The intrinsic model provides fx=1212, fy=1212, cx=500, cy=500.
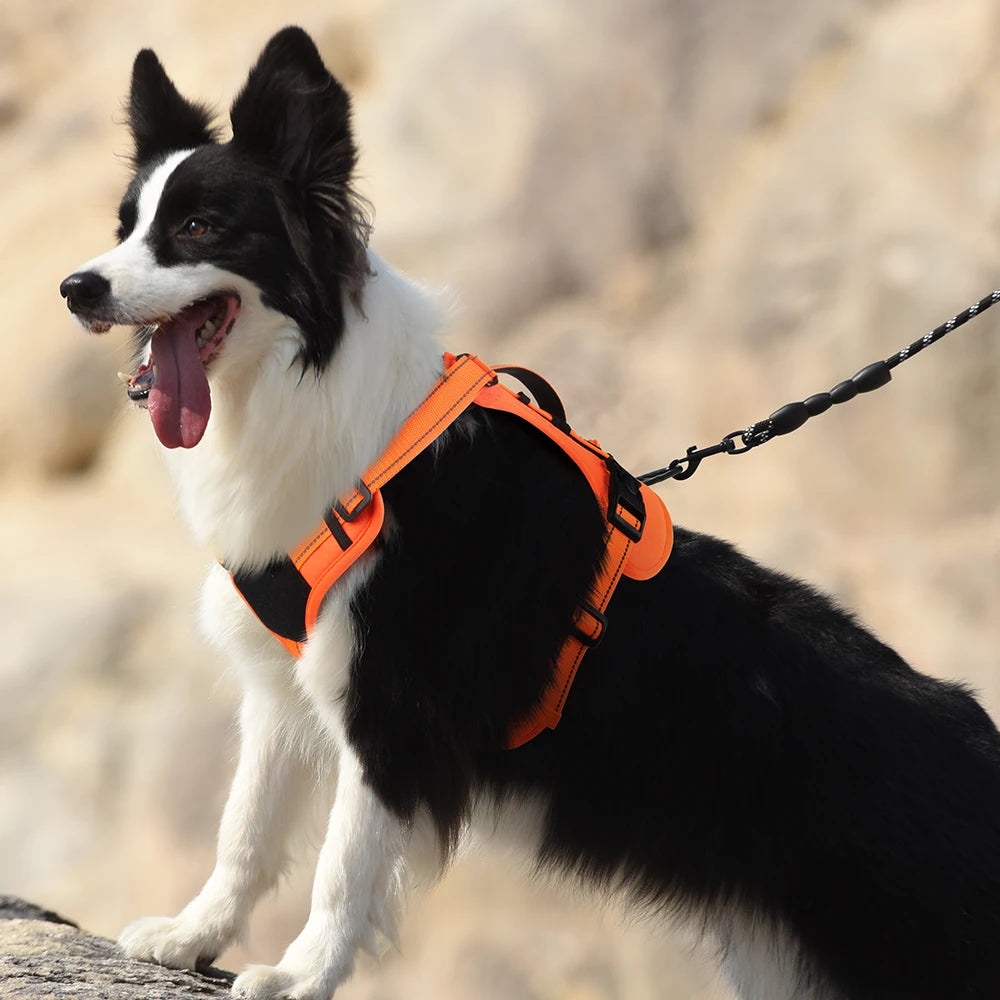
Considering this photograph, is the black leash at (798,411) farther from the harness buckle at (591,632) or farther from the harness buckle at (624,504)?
the harness buckle at (591,632)

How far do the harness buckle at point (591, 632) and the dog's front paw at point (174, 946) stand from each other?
3.52ft

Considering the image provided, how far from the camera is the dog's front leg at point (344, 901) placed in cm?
250

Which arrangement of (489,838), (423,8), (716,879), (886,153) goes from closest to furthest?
1. (716,879)
2. (489,838)
3. (886,153)
4. (423,8)

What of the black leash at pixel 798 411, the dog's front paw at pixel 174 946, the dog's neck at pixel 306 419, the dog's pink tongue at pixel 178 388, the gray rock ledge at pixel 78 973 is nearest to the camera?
the gray rock ledge at pixel 78 973

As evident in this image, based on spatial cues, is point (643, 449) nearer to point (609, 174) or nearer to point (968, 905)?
point (609, 174)

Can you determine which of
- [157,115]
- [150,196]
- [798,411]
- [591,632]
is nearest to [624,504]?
[591,632]

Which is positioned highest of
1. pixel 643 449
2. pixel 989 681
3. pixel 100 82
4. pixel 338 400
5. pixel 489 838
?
pixel 100 82

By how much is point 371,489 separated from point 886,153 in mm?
4376

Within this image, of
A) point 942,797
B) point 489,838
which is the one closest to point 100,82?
point 489,838

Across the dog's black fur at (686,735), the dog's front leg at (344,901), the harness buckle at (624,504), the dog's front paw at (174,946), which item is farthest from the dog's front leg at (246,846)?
the harness buckle at (624,504)

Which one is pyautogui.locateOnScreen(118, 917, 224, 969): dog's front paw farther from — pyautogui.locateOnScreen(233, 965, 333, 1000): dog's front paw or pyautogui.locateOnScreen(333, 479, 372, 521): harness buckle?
pyautogui.locateOnScreen(333, 479, 372, 521): harness buckle

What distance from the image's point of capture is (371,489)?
2588 mm

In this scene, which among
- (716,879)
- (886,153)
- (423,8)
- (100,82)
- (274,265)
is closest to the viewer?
(274,265)

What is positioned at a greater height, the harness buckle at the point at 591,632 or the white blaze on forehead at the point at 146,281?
the white blaze on forehead at the point at 146,281
